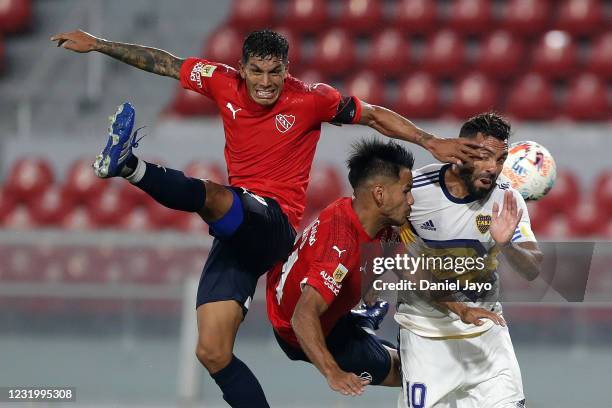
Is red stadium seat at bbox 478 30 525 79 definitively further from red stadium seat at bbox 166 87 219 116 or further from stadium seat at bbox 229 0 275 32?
red stadium seat at bbox 166 87 219 116

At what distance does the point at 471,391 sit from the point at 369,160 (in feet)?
3.30

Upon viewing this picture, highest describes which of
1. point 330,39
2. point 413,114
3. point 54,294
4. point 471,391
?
point 330,39

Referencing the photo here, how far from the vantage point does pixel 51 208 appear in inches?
373

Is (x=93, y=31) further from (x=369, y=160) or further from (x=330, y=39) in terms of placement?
(x=369, y=160)

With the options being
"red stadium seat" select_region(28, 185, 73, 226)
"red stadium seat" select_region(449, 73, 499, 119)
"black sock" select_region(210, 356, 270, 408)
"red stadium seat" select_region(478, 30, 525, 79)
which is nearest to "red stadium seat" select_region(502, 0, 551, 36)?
"red stadium seat" select_region(478, 30, 525, 79)

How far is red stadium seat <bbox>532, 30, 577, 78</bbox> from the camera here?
952 cm

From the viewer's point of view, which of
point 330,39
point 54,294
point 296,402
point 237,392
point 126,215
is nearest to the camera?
point 237,392

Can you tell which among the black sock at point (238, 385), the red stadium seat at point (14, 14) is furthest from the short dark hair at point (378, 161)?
the red stadium seat at point (14, 14)

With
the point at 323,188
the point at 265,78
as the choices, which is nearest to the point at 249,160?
the point at 265,78

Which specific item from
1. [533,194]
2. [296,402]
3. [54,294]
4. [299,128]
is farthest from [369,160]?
[54,294]

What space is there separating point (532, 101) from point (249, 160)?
491 cm

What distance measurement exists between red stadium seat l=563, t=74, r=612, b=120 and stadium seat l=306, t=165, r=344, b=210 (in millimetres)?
2009

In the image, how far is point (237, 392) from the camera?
4.81 metres

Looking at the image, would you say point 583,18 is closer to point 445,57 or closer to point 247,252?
point 445,57
